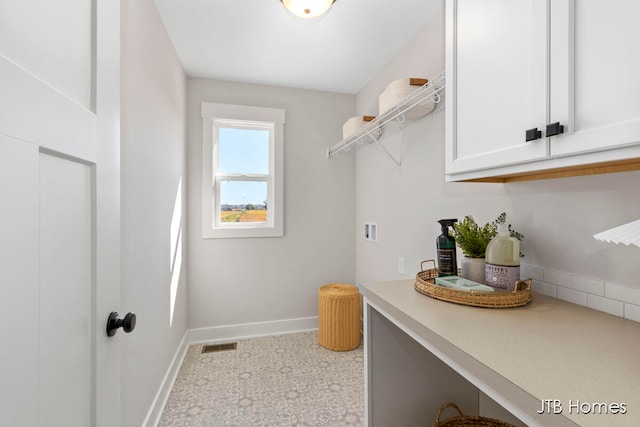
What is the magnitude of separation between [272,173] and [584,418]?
268 cm

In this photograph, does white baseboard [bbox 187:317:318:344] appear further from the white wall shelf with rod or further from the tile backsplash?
the tile backsplash

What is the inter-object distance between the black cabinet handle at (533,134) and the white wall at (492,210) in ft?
1.15

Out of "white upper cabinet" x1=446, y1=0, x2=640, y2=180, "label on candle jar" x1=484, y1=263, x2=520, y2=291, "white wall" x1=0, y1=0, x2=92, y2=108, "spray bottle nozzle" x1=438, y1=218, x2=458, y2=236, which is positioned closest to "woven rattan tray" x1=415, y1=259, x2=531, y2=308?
"label on candle jar" x1=484, y1=263, x2=520, y2=291

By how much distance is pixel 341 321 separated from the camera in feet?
8.16

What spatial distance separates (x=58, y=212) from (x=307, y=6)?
60.4 inches

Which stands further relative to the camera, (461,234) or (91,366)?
(461,234)

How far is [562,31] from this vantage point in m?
0.76

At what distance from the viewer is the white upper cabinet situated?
0.67m

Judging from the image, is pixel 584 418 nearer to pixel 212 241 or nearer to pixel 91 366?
pixel 91 366

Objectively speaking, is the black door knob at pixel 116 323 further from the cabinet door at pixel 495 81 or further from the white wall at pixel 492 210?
the white wall at pixel 492 210

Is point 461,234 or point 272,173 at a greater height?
point 272,173

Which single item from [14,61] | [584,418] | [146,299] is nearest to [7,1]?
[14,61]

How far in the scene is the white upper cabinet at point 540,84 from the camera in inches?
26.2

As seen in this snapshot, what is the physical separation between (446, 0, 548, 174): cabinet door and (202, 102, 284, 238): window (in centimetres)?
192
